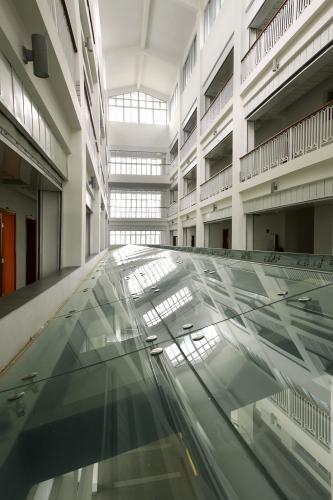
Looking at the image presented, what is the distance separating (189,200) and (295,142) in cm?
1177

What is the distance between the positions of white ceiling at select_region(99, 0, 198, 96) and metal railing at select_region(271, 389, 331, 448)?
68.2 ft

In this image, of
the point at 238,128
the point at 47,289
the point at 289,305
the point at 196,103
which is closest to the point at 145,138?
the point at 196,103

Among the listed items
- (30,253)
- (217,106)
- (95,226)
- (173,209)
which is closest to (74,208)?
(30,253)

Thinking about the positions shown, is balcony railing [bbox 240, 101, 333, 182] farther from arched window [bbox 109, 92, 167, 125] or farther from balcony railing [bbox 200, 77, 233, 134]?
arched window [bbox 109, 92, 167, 125]

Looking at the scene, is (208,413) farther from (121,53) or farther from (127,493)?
(121,53)

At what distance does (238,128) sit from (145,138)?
19.2m

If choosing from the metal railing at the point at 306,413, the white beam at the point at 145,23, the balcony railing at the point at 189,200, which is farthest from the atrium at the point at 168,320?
the white beam at the point at 145,23

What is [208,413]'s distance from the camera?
37.2 inches

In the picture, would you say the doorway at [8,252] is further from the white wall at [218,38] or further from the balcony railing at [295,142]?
the white wall at [218,38]

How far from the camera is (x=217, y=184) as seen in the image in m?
14.7

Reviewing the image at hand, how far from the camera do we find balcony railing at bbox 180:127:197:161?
19.0 m

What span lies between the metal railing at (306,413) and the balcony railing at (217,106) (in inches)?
546

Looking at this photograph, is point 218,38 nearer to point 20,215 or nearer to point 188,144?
point 188,144

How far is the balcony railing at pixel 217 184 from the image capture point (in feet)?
43.7
